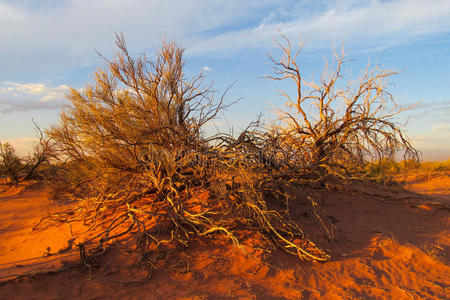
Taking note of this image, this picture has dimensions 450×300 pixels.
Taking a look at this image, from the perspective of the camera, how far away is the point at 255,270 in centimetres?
513

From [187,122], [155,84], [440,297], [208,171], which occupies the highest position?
[155,84]

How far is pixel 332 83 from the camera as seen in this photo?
8750 mm

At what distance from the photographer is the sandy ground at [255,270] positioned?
175 inches

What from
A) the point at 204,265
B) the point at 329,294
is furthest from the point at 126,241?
the point at 329,294

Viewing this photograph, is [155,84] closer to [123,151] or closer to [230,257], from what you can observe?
[123,151]

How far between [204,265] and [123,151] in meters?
3.48

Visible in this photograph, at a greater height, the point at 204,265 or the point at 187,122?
the point at 187,122

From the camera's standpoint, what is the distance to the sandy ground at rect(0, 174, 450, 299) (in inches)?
175

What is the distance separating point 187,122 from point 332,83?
179 inches

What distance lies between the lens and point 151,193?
7188 millimetres

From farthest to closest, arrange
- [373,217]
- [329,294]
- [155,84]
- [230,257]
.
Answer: [373,217] → [155,84] → [230,257] → [329,294]

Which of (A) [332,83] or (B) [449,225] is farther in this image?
(A) [332,83]

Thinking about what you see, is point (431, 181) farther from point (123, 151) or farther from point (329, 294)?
point (123, 151)

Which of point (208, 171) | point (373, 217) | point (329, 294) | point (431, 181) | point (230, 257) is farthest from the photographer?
point (431, 181)
